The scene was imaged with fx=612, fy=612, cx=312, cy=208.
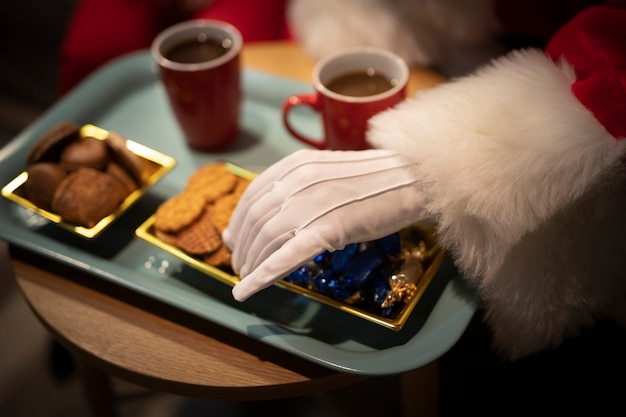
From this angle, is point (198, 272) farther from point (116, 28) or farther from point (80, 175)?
point (116, 28)

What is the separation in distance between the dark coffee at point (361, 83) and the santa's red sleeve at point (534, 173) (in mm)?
130

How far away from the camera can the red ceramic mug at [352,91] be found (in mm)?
664

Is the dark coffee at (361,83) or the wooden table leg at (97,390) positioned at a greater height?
the dark coffee at (361,83)

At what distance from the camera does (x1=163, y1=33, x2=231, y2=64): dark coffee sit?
2.53ft

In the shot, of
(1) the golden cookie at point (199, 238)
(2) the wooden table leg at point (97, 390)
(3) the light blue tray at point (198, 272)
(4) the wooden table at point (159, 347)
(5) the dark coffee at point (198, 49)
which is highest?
(5) the dark coffee at point (198, 49)

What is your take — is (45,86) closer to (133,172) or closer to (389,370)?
(133,172)

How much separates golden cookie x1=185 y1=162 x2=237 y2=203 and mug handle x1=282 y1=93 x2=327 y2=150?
10 centimetres

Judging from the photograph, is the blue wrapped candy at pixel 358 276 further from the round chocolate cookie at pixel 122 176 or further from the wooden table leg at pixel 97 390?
the wooden table leg at pixel 97 390

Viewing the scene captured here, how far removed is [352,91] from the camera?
2.33 ft

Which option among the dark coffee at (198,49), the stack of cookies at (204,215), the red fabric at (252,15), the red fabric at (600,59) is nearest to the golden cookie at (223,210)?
the stack of cookies at (204,215)

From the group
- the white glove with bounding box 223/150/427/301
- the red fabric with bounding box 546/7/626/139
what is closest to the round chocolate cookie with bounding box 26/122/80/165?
the white glove with bounding box 223/150/427/301

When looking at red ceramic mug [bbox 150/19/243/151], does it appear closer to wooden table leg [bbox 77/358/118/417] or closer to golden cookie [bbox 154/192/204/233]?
golden cookie [bbox 154/192/204/233]

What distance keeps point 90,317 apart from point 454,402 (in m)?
0.59

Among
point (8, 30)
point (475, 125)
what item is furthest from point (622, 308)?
point (8, 30)
